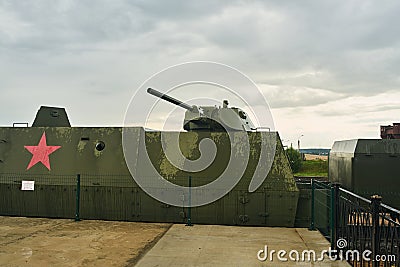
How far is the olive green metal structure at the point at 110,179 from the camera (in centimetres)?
898

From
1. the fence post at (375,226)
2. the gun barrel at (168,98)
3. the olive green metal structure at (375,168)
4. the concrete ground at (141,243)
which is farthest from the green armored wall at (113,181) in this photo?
the olive green metal structure at (375,168)

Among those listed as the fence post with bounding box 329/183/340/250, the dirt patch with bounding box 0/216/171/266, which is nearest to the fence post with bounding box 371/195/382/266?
the fence post with bounding box 329/183/340/250

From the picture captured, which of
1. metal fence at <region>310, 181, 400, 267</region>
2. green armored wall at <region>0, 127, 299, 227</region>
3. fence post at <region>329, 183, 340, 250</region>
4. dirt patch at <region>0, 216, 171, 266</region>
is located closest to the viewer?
metal fence at <region>310, 181, 400, 267</region>

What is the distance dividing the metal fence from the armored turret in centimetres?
358

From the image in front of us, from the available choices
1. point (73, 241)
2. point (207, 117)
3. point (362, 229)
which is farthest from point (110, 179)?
point (362, 229)

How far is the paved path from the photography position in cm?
620

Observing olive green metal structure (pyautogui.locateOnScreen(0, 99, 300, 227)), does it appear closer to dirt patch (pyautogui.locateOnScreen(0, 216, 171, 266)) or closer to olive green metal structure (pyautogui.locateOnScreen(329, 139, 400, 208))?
dirt patch (pyautogui.locateOnScreen(0, 216, 171, 266))

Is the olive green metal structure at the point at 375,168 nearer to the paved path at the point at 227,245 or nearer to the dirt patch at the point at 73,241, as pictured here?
the paved path at the point at 227,245

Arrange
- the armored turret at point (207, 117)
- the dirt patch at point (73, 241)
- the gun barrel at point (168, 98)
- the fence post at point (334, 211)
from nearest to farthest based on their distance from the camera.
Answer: the dirt patch at point (73, 241) < the fence post at point (334, 211) < the gun barrel at point (168, 98) < the armored turret at point (207, 117)

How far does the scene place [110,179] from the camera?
31.6 feet

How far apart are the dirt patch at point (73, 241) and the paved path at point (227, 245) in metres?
0.32

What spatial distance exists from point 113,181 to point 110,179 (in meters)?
0.09

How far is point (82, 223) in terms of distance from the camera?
356 inches

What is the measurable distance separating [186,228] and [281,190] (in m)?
2.17
